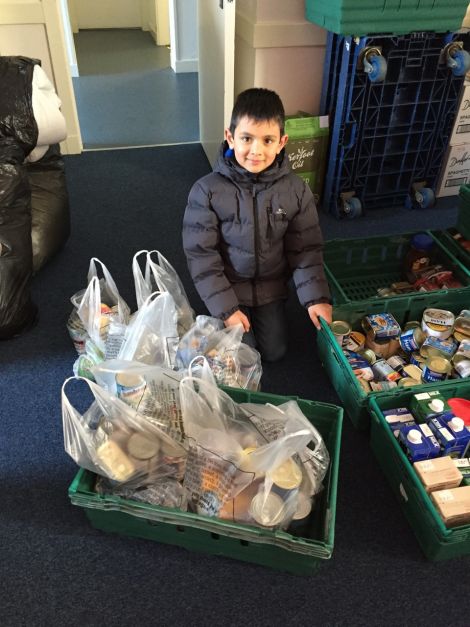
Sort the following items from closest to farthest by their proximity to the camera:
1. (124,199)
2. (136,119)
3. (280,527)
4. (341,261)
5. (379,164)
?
(280,527), (341,261), (379,164), (124,199), (136,119)

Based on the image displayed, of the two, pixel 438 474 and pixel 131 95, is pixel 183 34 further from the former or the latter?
pixel 438 474

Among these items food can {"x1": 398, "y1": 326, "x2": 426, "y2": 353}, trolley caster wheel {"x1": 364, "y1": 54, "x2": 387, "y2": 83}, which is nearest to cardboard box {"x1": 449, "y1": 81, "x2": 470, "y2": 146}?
trolley caster wheel {"x1": 364, "y1": 54, "x2": 387, "y2": 83}

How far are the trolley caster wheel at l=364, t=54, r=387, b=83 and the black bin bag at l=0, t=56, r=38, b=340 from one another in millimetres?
1291

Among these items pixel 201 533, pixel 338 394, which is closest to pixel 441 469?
pixel 338 394

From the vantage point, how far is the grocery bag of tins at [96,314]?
1.49 metres

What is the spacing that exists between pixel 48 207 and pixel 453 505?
67.9 inches

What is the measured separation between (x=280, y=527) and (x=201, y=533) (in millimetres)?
175

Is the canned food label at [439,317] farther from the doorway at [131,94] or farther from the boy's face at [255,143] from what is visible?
the doorway at [131,94]

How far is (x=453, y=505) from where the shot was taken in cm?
113

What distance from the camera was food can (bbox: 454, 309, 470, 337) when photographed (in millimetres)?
1625

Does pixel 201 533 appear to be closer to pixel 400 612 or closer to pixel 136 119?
pixel 400 612

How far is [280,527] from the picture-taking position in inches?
41.9

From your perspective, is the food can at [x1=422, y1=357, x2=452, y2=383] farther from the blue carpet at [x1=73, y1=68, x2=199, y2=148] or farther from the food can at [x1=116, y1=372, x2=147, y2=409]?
the blue carpet at [x1=73, y1=68, x2=199, y2=148]

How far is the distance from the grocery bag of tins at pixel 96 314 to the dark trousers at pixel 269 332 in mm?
407
